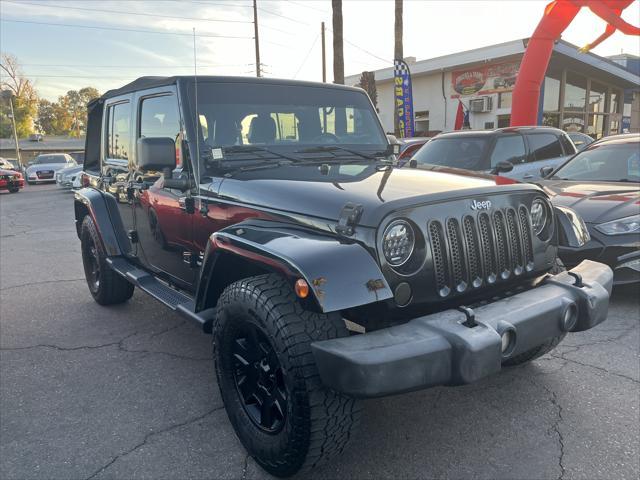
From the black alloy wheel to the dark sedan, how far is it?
6.91 feet

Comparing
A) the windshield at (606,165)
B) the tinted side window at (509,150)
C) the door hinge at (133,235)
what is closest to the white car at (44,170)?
the tinted side window at (509,150)

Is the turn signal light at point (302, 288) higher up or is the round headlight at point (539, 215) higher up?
the round headlight at point (539, 215)

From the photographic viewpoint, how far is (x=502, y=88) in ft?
65.4

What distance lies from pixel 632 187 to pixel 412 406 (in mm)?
3602

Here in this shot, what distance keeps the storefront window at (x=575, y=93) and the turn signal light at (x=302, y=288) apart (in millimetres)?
23554

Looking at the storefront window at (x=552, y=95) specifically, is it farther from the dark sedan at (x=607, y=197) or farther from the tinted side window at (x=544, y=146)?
the dark sedan at (x=607, y=197)

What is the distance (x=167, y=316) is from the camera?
14.9 feet

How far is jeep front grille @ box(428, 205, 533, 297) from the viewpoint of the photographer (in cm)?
224

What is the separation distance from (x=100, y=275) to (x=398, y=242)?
342cm

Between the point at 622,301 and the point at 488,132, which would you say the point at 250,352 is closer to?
the point at 622,301

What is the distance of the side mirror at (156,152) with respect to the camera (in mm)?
2900

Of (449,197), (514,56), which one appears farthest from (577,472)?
(514,56)

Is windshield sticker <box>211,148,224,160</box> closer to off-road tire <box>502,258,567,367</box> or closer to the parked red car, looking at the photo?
off-road tire <box>502,258,567,367</box>

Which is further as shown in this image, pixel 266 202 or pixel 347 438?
pixel 266 202
